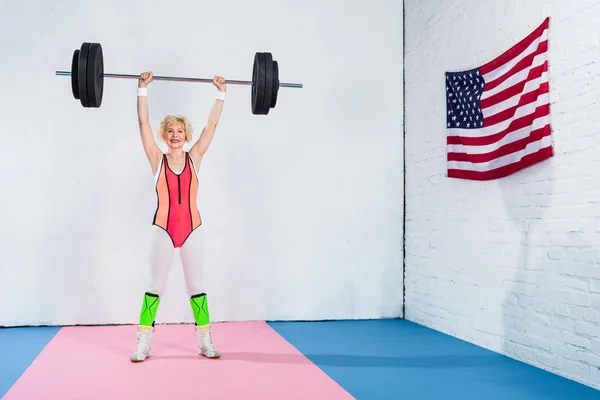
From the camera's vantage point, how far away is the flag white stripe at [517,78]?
123 inches

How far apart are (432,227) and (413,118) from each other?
2.95 feet

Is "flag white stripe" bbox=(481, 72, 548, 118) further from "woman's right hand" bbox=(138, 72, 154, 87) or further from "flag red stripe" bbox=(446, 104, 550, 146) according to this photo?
"woman's right hand" bbox=(138, 72, 154, 87)

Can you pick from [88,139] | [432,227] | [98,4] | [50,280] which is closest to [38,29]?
[98,4]

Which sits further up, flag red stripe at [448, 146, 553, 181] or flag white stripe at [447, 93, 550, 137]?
flag white stripe at [447, 93, 550, 137]

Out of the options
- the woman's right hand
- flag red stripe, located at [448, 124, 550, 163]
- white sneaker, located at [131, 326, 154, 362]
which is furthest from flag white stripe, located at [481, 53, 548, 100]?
white sneaker, located at [131, 326, 154, 362]

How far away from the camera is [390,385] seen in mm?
2729

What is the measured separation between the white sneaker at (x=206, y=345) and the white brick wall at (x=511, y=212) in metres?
1.60

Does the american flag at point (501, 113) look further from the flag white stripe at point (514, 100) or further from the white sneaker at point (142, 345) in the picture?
the white sneaker at point (142, 345)

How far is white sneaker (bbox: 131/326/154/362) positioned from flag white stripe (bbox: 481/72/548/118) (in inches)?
90.2

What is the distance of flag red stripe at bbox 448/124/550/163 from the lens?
311 centimetres

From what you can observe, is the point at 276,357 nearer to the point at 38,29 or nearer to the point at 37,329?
the point at 37,329

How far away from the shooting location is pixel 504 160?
3.43 meters

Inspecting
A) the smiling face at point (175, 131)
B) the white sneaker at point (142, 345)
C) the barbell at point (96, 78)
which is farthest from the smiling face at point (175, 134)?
the white sneaker at point (142, 345)

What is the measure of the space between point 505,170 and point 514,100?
385 millimetres
